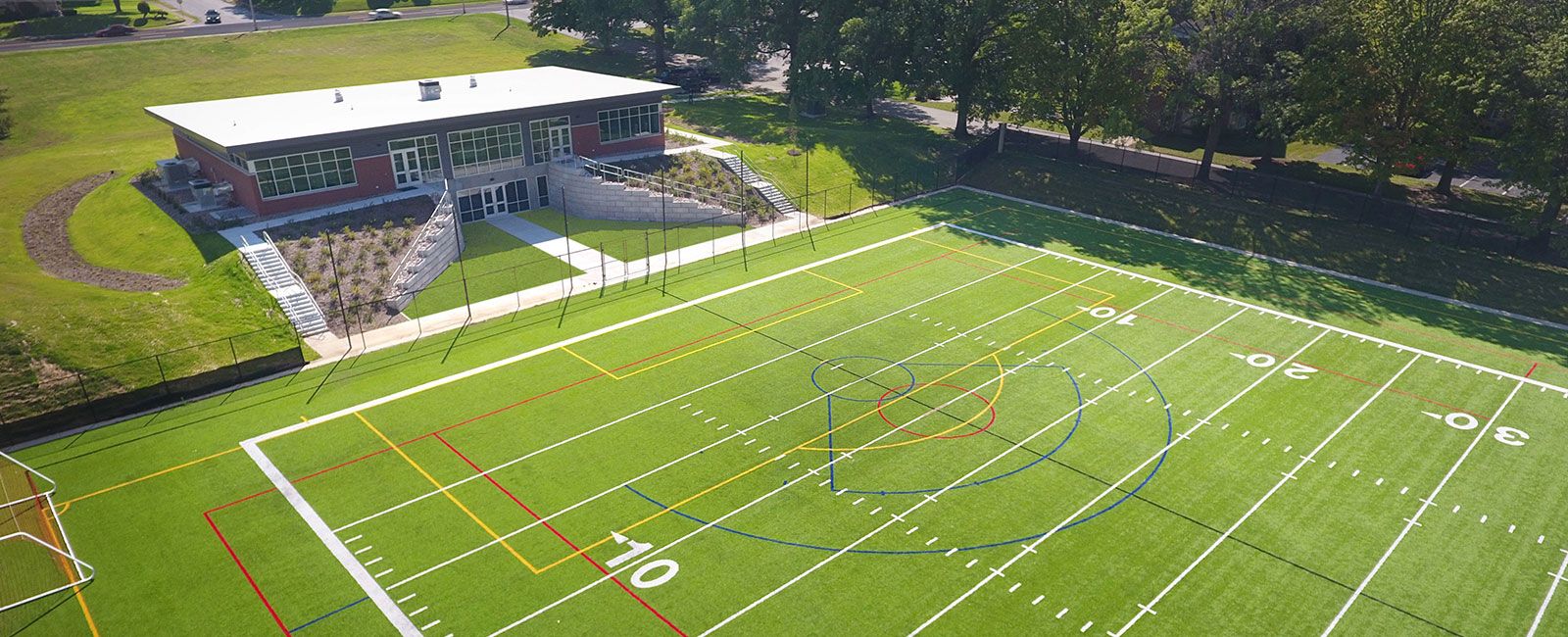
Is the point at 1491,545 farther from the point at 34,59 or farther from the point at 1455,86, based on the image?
the point at 34,59

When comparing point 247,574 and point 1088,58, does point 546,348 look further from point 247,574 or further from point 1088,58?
point 1088,58

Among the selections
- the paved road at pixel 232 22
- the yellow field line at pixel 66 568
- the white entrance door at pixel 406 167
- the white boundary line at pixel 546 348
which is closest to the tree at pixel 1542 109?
the white boundary line at pixel 546 348

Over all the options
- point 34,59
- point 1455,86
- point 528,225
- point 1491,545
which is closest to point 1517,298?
point 1455,86

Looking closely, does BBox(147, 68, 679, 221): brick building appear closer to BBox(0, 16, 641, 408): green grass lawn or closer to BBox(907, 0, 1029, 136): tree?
BBox(0, 16, 641, 408): green grass lawn

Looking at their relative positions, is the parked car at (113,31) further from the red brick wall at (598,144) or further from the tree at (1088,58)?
the tree at (1088,58)

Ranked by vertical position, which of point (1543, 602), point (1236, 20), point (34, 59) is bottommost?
point (1543, 602)
